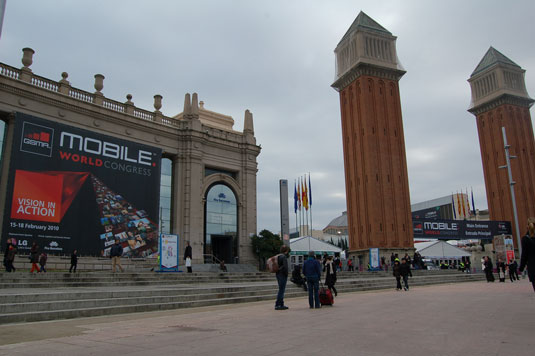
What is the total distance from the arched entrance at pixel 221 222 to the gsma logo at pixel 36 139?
12214 mm

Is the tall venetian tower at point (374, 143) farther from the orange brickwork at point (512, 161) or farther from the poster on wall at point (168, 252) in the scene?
the poster on wall at point (168, 252)

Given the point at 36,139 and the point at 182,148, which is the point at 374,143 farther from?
the point at 36,139

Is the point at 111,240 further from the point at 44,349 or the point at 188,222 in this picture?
the point at 44,349

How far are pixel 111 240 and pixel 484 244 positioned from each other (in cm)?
5760

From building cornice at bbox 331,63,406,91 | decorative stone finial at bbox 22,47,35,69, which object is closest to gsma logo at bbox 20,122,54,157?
decorative stone finial at bbox 22,47,35,69

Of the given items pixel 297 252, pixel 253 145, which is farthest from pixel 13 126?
pixel 297 252

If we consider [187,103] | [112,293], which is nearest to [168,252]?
[112,293]

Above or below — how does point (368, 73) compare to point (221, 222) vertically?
above

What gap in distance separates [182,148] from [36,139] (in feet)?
34.7

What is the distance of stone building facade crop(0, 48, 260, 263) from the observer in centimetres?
2361

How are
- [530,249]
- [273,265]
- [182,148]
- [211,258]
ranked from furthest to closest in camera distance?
[182,148], [211,258], [273,265], [530,249]

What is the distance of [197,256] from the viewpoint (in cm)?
2983

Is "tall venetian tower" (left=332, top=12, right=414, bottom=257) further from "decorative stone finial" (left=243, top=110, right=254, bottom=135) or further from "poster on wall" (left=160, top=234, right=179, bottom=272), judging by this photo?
"poster on wall" (left=160, top=234, right=179, bottom=272)

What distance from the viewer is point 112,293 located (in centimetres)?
1031
